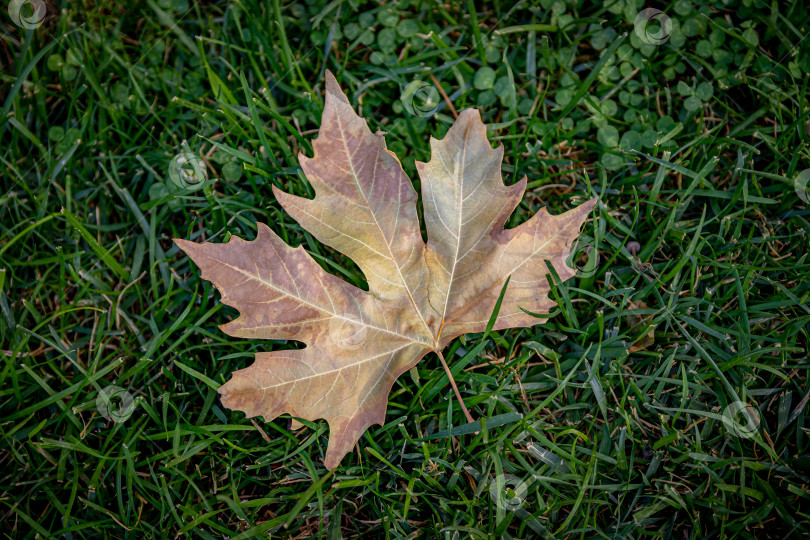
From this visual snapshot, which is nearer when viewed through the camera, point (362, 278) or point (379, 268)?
point (379, 268)

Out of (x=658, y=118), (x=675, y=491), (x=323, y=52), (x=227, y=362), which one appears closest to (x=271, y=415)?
(x=227, y=362)

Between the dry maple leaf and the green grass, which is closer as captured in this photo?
the dry maple leaf

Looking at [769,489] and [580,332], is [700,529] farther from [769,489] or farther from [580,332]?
[580,332]

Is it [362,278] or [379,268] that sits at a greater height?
[379,268]

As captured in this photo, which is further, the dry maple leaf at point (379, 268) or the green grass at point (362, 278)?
the green grass at point (362, 278)
